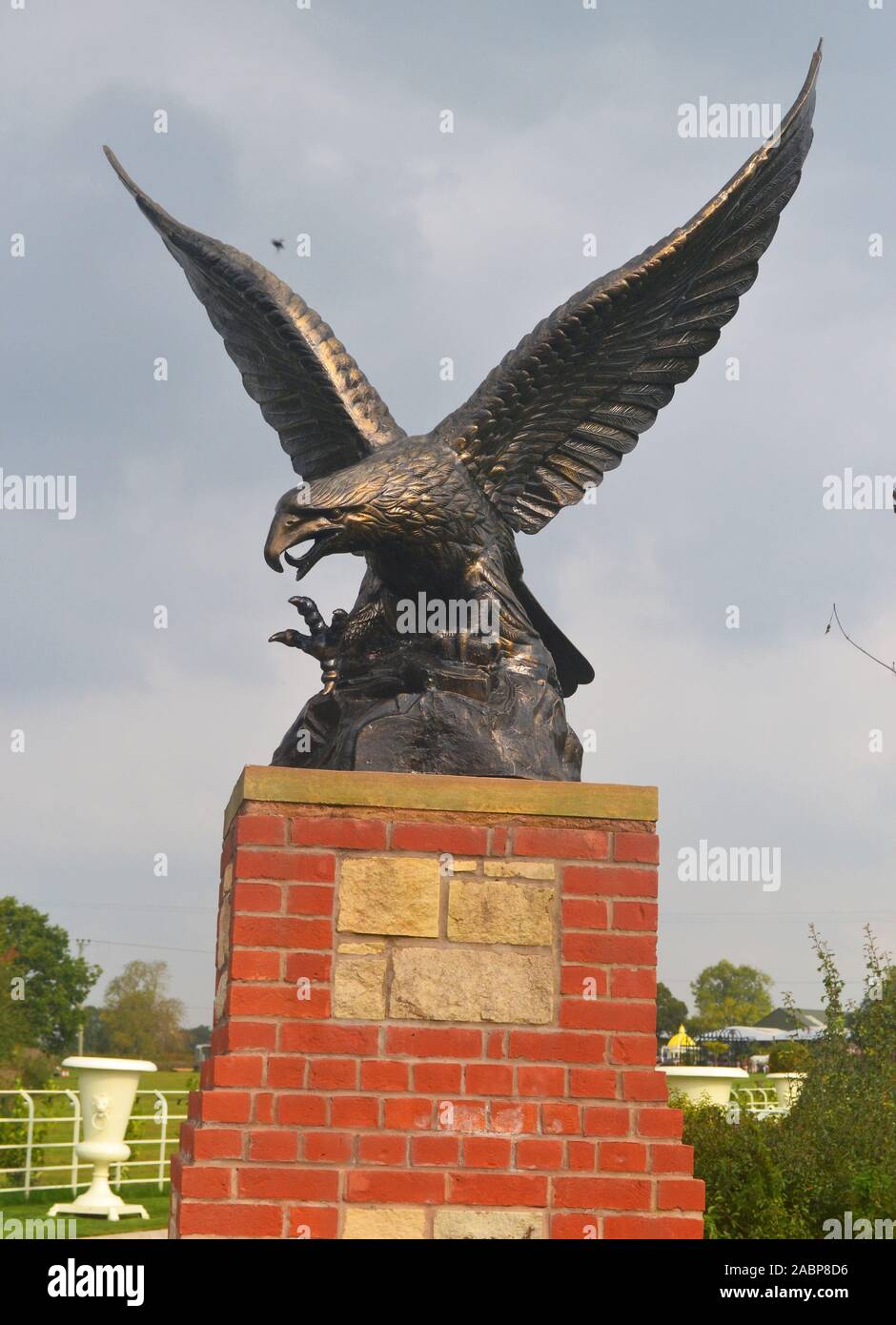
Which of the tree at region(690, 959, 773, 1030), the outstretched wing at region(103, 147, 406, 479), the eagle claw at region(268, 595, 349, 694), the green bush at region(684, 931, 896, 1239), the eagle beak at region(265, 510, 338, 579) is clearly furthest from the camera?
the tree at region(690, 959, 773, 1030)

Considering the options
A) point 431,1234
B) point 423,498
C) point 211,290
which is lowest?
point 431,1234

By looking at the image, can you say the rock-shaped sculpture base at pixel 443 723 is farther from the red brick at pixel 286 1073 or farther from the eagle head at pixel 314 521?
the red brick at pixel 286 1073

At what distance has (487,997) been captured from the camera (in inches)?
142

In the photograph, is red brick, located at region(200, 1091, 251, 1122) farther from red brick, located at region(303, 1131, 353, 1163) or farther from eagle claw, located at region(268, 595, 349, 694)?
eagle claw, located at region(268, 595, 349, 694)

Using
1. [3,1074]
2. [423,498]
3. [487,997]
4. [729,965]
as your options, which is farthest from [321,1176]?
[729,965]

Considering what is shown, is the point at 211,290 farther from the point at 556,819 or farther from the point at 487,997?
the point at 487,997

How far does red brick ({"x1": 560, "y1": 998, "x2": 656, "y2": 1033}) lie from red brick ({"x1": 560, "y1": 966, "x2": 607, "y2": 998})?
0.03 meters

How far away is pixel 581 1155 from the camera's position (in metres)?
3.51

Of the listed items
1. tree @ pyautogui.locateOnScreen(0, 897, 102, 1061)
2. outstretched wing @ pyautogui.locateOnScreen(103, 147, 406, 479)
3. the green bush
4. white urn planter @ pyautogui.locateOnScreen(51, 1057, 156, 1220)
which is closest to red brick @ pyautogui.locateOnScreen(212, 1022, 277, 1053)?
outstretched wing @ pyautogui.locateOnScreen(103, 147, 406, 479)

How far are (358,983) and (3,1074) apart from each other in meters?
22.6

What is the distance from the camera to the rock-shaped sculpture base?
392cm

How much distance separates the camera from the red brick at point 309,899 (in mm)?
3625

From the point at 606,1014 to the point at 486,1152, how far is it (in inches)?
19.0

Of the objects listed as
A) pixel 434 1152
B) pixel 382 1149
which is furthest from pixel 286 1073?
pixel 434 1152
